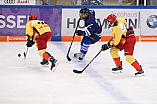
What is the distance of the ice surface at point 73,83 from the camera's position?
442 cm

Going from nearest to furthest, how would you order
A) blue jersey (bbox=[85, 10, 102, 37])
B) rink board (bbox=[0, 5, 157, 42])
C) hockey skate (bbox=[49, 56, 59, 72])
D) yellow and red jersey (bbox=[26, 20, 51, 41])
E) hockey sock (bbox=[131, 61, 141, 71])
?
hockey sock (bbox=[131, 61, 141, 71]) < hockey skate (bbox=[49, 56, 59, 72]) < yellow and red jersey (bbox=[26, 20, 51, 41]) < blue jersey (bbox=[85, 10, 102, 37]) < rink board (bbox=[0, 5, 157, 42])

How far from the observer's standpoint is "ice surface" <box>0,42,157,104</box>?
4.42 metres

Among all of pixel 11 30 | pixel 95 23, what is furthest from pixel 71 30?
pixel 95 23

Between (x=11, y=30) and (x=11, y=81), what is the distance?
5.29 metres

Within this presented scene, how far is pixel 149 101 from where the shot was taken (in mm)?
4340

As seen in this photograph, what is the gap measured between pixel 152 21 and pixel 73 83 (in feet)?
20.1

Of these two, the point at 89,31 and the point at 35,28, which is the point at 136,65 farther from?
the point at 89,31

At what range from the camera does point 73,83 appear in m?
5.36

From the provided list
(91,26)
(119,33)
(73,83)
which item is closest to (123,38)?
A: (119,33)

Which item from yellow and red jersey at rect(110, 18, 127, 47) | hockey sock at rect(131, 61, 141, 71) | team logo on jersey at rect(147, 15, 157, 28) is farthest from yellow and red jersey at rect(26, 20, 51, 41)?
team logo on jersey at rect(147, 15, 157, 28)

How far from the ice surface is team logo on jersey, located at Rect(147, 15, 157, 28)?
2934 mm

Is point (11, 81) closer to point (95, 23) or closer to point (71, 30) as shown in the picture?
point (95, 23)

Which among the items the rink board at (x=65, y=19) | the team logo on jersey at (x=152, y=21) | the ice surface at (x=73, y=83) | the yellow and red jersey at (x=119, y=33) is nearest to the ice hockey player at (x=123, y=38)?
the yellow and red jersey at (x=119, y=33)

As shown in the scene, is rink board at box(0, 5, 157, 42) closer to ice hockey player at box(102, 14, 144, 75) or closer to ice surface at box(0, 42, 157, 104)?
ice surface at box(0, 42, 157, 104)
